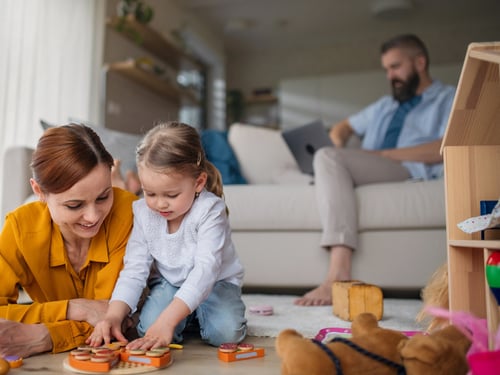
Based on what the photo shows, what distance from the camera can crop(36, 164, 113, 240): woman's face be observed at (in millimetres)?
1035

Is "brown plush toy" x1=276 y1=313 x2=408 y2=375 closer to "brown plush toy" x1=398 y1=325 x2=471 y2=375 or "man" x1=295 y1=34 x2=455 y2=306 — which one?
"brown plush toy" x1=398 y1=325 x2=471 y2=375

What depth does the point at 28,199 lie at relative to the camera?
204 centimetres

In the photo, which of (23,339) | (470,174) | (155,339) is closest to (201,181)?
(155,339)

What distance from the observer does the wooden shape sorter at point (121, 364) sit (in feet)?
2.70

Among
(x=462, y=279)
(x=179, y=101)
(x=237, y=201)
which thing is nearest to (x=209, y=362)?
(x=462, y=279)

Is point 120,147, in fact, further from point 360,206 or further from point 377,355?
point 377,355

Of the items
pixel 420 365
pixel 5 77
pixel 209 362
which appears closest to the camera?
pixel 420 365

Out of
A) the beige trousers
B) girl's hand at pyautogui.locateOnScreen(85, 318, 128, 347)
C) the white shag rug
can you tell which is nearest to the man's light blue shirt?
the beige trousers

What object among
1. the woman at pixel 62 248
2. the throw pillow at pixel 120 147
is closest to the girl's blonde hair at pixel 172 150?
the woman at pixel 62 248

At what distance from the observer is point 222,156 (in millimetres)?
2404

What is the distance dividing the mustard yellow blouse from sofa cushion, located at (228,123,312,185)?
1.30 metres

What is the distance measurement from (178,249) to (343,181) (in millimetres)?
890

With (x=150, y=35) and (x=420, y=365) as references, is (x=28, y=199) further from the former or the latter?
(x=150, y=35)

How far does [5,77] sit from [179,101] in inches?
82.9
